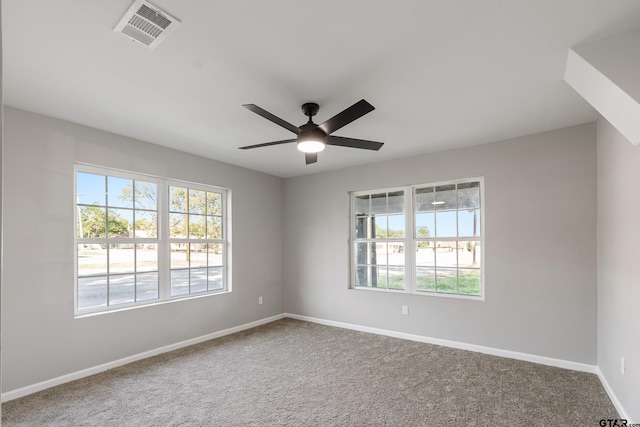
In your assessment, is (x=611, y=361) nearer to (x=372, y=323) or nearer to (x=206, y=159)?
(x=372, y=323)

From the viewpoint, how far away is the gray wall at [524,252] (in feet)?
12.1

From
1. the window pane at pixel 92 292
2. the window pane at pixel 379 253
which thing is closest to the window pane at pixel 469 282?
the window pane at pixel 379 253

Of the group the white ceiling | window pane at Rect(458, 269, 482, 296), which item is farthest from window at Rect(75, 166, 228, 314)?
window pane at Rect(458, 269, 482, 296)

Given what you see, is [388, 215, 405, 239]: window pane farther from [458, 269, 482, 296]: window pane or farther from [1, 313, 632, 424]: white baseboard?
[1, 313, 632, 424]: white baseboard

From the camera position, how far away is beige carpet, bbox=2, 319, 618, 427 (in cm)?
280

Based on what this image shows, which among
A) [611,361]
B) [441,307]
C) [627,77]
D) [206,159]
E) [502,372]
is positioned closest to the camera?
[627,77]

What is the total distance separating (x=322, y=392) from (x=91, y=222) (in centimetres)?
288

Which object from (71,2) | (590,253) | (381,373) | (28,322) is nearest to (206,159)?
(28,322)

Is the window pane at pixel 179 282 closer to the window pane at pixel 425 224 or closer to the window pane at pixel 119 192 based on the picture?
the window pane at pixel 119 192

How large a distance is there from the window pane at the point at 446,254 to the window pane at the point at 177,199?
130 inches

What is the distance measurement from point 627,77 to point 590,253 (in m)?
2.12

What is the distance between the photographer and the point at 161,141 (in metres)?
4.21

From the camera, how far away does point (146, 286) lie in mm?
4270

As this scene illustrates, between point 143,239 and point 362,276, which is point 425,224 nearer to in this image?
point 362,276
